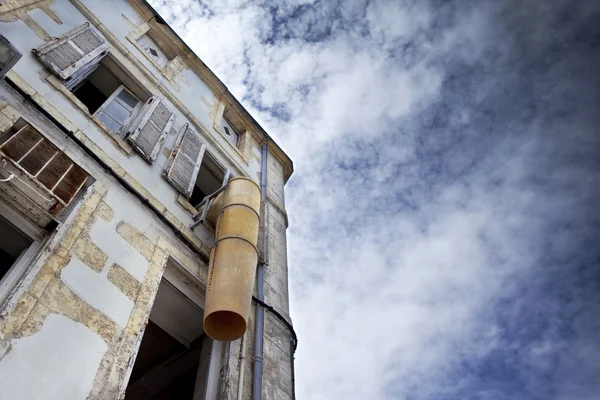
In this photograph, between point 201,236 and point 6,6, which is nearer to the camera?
point 6,6

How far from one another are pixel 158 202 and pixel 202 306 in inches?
58.2

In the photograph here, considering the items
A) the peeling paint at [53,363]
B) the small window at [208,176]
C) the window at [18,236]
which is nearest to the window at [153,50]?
the small window at [208,176]

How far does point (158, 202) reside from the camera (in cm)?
595

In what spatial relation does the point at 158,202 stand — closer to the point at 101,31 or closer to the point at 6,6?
the point at 6,6

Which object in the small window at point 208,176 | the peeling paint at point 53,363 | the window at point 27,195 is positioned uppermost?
the small window at point 208,176

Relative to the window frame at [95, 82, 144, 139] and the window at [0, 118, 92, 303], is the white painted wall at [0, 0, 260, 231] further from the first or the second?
the window at [0, 118, 92, 303]

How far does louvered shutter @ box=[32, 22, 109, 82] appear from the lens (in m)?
5.90

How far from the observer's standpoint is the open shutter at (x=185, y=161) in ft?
21.7

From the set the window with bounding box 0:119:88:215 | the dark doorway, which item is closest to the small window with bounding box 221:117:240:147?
the dark doorway

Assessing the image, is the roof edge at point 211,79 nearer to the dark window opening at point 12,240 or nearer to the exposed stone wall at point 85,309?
the exposed stone wall at point 85,309

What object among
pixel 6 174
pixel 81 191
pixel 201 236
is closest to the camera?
pixel 6 174

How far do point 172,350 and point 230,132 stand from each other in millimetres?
5244

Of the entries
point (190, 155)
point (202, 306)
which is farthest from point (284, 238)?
point (202, 306)

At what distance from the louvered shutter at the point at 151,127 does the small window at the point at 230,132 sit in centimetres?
214
